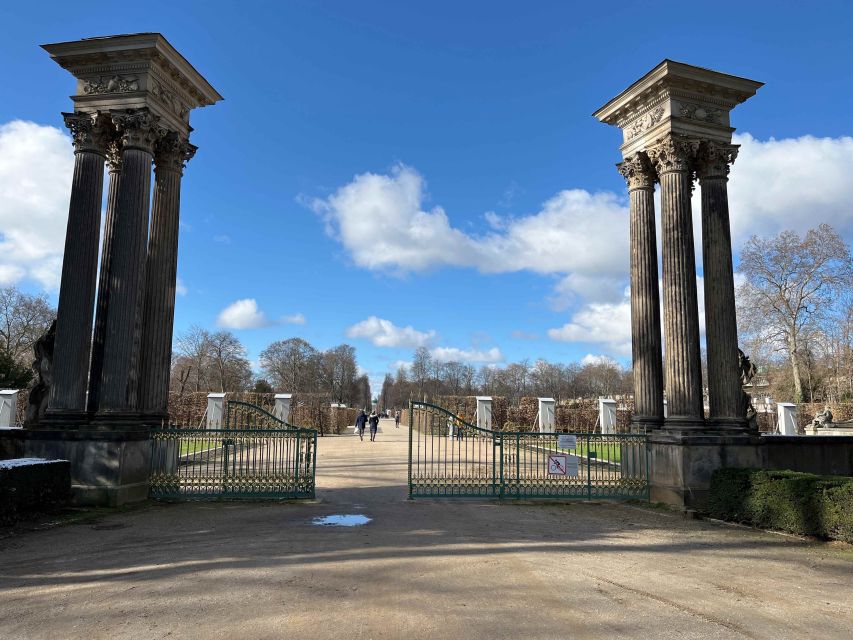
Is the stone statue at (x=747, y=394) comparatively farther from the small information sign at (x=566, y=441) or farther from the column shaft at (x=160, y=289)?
the column shaft at (x=160, y=289)

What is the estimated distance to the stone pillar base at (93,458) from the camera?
39.0 ft

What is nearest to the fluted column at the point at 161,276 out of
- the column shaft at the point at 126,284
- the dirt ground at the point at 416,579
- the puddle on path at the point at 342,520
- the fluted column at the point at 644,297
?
the column shaft at the point at 126,284

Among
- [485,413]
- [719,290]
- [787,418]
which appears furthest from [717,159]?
[485,413]

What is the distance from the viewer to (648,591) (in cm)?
667

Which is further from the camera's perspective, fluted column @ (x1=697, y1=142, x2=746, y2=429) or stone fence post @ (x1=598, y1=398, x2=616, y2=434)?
stone fence post @ (x1=598, y1=398, x2=616, y2=434)

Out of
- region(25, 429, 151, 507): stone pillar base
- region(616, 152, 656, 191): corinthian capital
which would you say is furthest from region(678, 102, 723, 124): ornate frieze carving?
region(25, 429, 151, 507): stone pillar base

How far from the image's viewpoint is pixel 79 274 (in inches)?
512

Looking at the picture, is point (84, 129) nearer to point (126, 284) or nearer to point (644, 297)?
point (126, 284)

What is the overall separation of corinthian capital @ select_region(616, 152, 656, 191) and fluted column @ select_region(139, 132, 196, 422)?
37.5 feet

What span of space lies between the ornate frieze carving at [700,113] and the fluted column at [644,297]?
1.39 m

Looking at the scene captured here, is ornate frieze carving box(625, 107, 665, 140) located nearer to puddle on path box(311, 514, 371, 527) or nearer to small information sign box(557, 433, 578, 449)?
small information sign box(557, 433, 578, 449)

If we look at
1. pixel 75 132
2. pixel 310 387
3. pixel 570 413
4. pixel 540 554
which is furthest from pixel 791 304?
pixel 310 387

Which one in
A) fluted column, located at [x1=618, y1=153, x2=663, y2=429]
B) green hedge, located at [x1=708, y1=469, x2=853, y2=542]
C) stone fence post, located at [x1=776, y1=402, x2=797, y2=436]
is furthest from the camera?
stone fence post, located at [x1=776, y1=402, x2=797, y2=436]

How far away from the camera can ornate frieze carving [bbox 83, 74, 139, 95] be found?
13.3m
